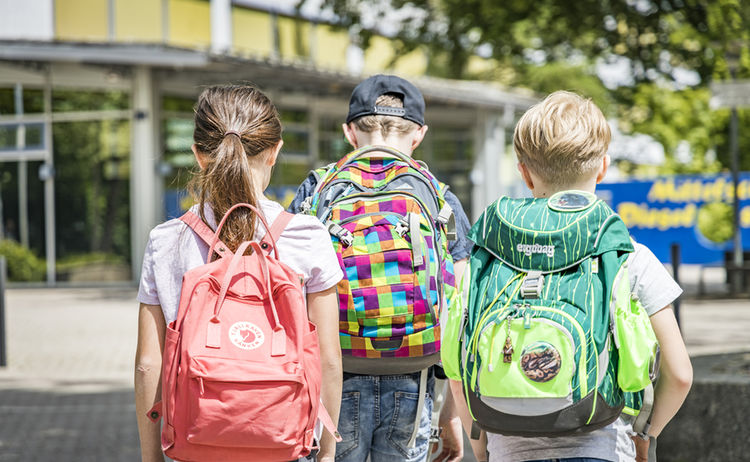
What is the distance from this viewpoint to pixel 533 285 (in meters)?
2.34

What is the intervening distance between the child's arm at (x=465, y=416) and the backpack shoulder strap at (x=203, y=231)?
0.72 meters

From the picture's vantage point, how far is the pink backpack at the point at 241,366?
2.23m

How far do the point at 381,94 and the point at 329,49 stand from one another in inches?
976

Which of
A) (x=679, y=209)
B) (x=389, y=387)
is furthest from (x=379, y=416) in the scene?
(x=679, y=209)

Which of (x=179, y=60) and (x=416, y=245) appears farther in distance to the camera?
(x=179, y=60)

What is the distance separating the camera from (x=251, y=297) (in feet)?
7.61

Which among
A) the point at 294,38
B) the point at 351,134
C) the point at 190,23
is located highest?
the point at 294,38

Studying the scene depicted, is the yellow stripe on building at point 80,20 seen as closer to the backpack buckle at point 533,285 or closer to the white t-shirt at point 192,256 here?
the white t-shirt at point 192,256

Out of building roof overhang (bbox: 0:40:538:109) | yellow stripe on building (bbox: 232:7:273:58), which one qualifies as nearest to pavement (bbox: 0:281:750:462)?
building roof overhang (bbox: 0:40:538:109)

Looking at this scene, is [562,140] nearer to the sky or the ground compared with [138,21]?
nearer to the ground

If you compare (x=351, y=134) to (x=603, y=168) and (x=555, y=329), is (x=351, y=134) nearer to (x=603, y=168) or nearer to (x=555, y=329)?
(x=603, y=168)

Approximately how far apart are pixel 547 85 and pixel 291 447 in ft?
118

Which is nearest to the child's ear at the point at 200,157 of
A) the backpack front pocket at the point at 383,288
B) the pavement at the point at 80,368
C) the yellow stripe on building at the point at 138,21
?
the backpack front pocket at the point at 383,288

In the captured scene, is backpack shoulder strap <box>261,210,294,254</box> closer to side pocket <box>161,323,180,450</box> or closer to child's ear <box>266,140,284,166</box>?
child's ear <box>266,140,284,166</box>
